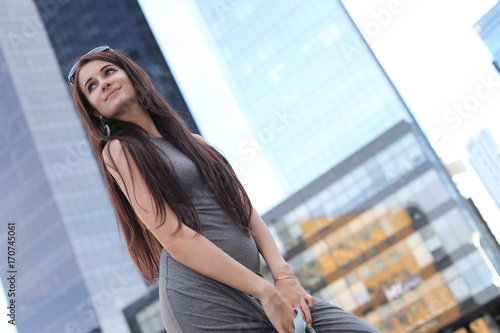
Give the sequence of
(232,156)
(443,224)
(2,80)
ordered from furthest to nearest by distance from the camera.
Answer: (443,224) → (2,80) → (232,156)

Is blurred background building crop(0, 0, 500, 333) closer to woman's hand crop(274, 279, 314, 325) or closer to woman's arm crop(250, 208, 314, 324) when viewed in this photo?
woman's arm crop(250, 208, 314, 324)

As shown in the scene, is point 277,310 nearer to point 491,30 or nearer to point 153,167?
point 153,167

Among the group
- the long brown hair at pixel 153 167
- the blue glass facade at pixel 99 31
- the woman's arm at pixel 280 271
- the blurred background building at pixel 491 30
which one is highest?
the blue glass facade at pixel 99 31

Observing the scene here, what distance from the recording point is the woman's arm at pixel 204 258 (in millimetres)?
794

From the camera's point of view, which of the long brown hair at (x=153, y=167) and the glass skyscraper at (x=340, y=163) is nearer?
the long brown hair at (x=153, y=167)

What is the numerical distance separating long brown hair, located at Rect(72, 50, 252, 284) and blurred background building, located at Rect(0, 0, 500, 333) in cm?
538

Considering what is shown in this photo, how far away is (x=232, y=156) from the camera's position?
6215mm

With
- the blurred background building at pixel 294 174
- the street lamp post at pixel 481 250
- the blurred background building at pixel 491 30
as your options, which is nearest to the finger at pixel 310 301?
the blurred background building at pixel 491 30

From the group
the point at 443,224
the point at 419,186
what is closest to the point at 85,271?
the point at 419,186

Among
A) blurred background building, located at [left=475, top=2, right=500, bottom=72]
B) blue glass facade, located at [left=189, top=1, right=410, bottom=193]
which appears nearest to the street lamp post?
blue glass facade, located at [left=189, top=1, right=410, bottom=193]

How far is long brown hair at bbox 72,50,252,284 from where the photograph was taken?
869mm

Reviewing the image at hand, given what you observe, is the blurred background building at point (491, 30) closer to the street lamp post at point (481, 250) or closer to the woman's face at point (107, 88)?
the woman's face at point (107, 88)

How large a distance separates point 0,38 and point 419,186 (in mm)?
6695

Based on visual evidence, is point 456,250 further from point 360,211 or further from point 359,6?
point 359,6
